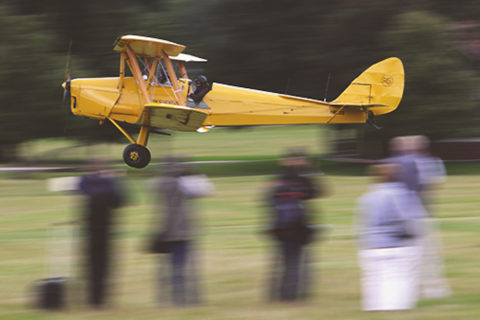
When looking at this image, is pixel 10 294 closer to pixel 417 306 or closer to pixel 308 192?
pixel 308 192

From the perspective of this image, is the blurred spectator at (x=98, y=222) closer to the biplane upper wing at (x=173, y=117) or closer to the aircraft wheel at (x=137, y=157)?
the biplane upper wing at (x=173, y=117)

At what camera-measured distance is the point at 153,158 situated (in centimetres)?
3269

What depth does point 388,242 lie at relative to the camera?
7.30m

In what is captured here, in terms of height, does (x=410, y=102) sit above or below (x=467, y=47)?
below

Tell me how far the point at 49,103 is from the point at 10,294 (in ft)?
51.0

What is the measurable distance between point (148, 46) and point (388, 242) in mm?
14458

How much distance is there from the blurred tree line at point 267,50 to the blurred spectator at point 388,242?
661 inches

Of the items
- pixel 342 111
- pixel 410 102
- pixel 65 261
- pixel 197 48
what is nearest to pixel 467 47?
pixel 410 102

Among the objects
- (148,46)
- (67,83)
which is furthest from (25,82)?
(148,46)

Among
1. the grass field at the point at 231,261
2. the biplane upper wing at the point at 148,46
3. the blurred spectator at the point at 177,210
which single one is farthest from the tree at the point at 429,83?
the blurred spectator at the point at 177,210

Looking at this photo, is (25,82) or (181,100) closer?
(181,100)

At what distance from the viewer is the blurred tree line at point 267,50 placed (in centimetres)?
2355

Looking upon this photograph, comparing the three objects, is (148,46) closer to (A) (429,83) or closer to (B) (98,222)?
(A) (429,83)

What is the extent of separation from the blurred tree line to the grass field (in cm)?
510
